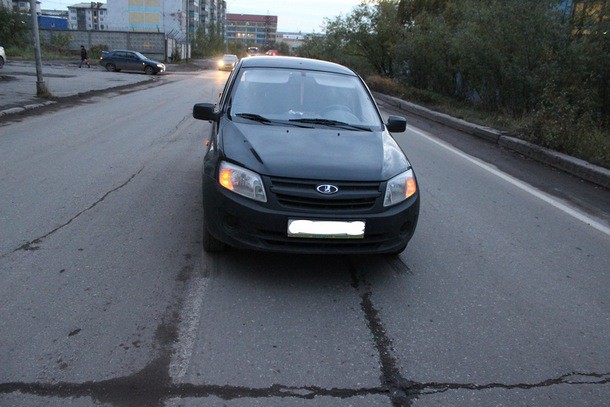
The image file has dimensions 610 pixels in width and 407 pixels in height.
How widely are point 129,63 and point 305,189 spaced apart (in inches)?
1455

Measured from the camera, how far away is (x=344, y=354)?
3180mm

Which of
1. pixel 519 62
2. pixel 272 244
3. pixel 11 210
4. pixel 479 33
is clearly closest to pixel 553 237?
pixel 272 244

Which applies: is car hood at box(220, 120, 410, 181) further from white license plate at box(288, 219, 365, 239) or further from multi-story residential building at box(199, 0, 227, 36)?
multi-story residential building at box(199, 0, 227, 36)

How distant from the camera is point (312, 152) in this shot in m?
4.21

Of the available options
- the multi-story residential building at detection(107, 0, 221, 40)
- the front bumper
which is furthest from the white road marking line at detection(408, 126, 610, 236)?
the multi-story residential building at detection(107, 0, 221, 40)

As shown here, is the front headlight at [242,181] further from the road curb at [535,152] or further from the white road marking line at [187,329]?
the road curb at [535,152]

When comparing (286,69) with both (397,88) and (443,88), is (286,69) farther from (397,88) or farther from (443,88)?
(397,88)

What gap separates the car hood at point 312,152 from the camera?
3961 mm

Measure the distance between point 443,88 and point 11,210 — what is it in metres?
18.7

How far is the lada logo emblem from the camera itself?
3.85 m

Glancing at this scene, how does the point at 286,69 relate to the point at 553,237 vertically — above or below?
above

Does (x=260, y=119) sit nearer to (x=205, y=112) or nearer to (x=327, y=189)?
(x=205, y=112)

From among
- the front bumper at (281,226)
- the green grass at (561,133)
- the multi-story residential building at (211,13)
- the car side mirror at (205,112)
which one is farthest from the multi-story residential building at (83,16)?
the front bumper at (281,226)

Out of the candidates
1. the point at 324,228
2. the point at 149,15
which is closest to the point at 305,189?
the point at 324,228
